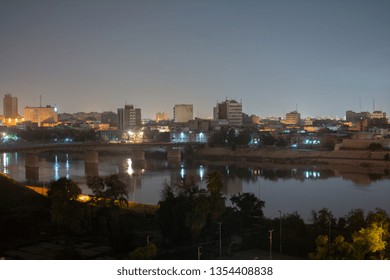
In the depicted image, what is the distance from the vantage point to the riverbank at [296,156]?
11.0 meters

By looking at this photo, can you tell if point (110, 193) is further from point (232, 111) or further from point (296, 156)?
point (232, 111)

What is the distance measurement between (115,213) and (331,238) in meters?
1.51

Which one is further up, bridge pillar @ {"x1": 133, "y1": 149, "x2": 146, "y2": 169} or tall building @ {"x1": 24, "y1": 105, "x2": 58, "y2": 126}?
tall building @ {"x1": 24, "y1": 105, "x2": 58, "y2": 126}

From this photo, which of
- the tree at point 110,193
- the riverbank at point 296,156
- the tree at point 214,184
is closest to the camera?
the tree at point 214,184

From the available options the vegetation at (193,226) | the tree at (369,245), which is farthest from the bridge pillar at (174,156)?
the tree at (369,245)

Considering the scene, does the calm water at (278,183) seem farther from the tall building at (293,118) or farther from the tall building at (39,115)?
the tall building at (293,118)

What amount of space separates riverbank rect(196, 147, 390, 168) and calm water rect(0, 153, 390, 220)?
3.04 ft

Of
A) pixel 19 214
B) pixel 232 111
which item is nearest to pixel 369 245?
pixel 19 214

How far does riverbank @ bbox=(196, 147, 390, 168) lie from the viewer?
36.0 feet

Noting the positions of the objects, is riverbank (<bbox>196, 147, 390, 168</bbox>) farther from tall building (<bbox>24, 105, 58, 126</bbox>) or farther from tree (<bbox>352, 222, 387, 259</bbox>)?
tall building (<bbox>24, 105, 58, 126</bbox>)

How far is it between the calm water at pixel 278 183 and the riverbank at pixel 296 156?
93 centimetres

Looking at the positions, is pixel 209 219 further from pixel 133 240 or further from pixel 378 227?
pixel 378 227

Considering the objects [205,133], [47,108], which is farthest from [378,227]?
[47,108]

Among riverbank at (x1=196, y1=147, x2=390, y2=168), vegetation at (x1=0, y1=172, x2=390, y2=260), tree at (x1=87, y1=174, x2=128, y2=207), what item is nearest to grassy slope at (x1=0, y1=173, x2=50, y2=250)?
vegetation at (x1=0, y1=172, x2=390, y2=260)
